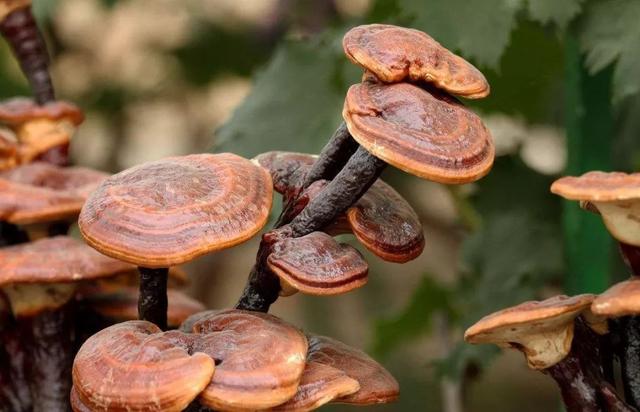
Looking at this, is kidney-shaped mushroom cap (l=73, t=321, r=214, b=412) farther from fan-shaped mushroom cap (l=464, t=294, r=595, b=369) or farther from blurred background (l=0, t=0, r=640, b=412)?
blurred background (l=0, t=0, r=640, b=412)

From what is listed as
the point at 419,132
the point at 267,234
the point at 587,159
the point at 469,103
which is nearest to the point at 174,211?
the point at 267,234

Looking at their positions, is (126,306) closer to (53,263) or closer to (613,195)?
(53,263)

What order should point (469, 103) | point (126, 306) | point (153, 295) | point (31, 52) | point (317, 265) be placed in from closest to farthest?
point (317, 265) < point (153, 295) < point (126, 306) < point (31, 52) < point (469, 103)

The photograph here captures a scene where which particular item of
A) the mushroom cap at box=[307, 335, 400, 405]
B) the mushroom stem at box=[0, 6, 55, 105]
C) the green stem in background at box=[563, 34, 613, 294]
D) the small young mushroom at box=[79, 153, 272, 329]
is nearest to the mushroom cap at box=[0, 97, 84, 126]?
the mushroom stem at box=[0, 6, 55, 105]

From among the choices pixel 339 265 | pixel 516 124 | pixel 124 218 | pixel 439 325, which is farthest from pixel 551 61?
pixel 124 218

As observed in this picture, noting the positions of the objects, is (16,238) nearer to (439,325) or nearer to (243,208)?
(243,208)

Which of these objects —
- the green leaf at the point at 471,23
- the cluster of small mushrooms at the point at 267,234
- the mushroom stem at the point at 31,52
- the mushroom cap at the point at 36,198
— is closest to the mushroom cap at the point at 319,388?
the cluster of small mushrooms at the point at 267,234
